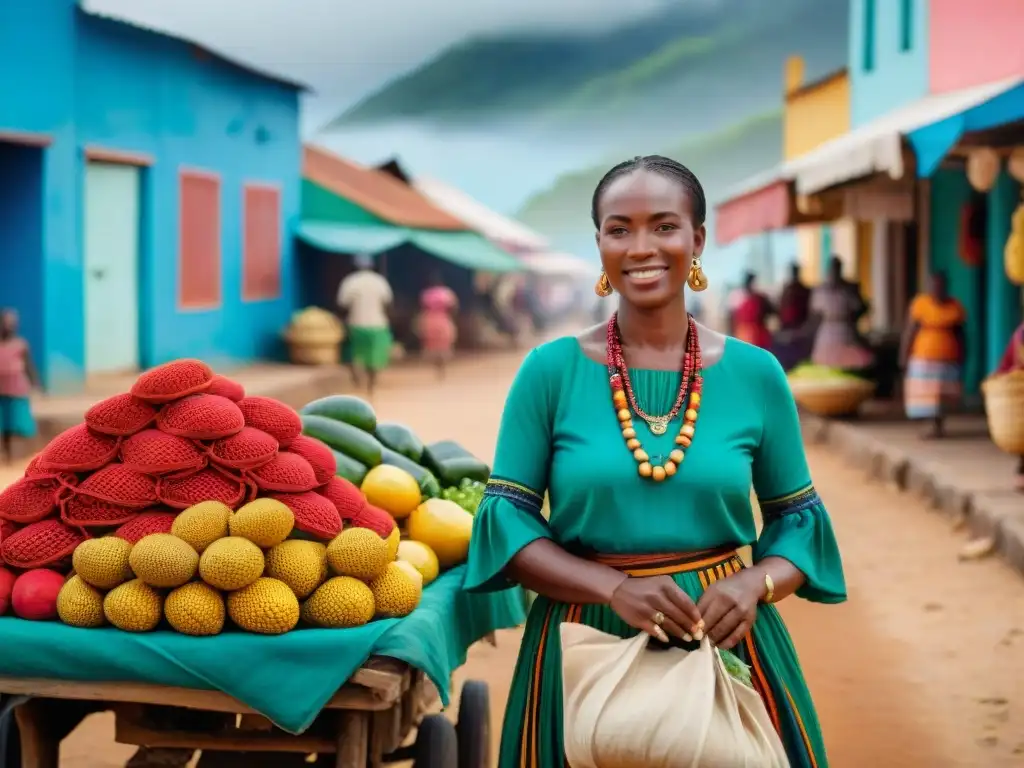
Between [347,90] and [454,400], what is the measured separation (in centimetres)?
14809

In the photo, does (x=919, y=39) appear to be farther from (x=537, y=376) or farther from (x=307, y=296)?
(x=537, y=376)

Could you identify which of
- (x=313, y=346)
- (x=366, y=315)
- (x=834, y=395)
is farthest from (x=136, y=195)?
(x=834, y=395)

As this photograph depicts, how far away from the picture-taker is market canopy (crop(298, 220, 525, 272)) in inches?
877

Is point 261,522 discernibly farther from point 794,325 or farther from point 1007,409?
point 794,325

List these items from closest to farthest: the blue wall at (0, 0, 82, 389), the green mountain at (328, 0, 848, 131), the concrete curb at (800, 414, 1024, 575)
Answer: the concrete curb at (800, 414, 1024, 575) < the blue wall at (0, 0, 82, 389) < the green mountain at (328, 0, 848, 131)

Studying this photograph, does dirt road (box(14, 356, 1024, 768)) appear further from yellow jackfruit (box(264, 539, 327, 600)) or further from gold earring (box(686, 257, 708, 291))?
gold earring (box(686, 257, 708, 291))

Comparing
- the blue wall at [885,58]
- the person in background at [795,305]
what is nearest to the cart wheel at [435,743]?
the person in background at [795,305]

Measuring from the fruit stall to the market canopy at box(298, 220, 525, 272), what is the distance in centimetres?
1862

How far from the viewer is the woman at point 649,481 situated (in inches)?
99.3

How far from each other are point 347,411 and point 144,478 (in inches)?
45.1

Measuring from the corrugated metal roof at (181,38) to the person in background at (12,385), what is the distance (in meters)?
4.94

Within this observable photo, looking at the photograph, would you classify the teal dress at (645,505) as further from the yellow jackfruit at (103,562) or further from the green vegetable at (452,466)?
the green vegetable at (452,466)

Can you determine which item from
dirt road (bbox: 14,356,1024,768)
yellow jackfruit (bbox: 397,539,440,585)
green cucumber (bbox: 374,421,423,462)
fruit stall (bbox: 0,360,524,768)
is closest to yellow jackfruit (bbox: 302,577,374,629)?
fruit stall (bbox: 0,360,524,768)

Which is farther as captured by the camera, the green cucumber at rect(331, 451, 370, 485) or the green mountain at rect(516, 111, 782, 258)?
the green mountain at rect(516, 111, 782, 258)
